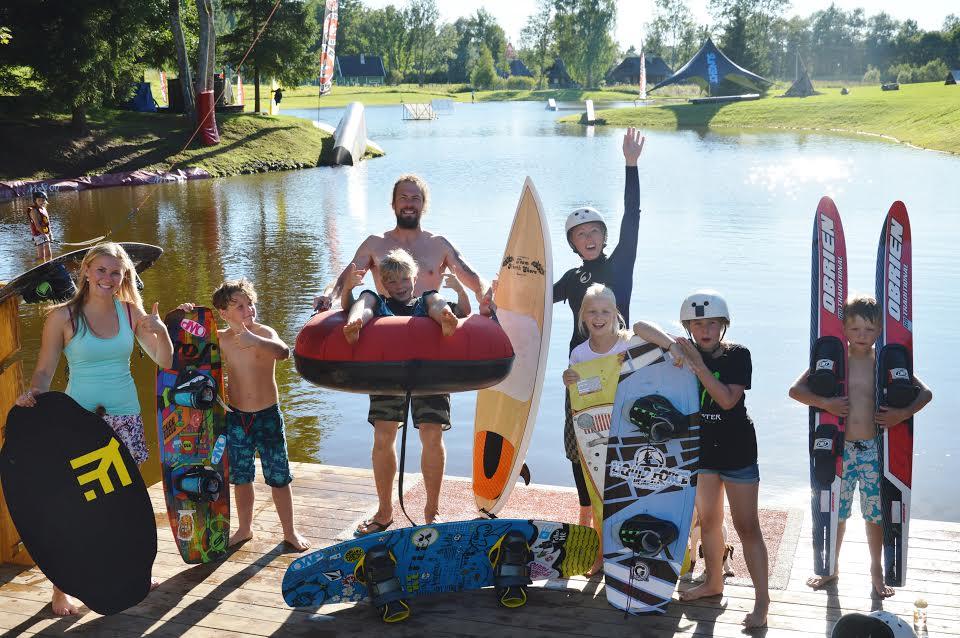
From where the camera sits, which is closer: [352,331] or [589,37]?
[352,331]

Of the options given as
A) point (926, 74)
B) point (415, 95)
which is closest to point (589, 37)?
point (415, 95)

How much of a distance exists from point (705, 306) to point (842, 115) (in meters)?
42.8

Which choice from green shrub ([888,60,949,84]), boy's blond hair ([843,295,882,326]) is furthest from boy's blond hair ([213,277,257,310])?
green shrub ([888,60,949,84])

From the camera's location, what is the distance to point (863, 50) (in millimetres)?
92062

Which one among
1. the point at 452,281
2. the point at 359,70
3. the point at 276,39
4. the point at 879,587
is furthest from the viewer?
the point at 359,70

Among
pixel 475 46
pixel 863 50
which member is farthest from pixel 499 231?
pixel 475 46

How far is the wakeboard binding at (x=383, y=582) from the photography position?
384 cm

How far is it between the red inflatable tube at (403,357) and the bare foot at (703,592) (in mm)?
1203

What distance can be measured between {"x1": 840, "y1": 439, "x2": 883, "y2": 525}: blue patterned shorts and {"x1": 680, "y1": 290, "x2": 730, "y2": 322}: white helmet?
2.90 ft

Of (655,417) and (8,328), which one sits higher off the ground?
(8,328)

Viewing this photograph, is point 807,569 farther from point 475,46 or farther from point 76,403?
point 475,46

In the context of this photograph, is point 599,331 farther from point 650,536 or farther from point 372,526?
point 372,526

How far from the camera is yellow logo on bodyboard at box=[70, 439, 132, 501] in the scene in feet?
13.0

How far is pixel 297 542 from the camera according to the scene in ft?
14.9
